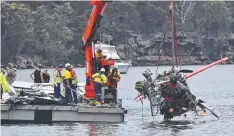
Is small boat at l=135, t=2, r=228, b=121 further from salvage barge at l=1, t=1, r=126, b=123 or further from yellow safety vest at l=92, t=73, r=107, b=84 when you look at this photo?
salvage barge at l=1, t=1, r=126, b=123

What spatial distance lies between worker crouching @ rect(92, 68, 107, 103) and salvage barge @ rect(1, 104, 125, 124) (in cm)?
143

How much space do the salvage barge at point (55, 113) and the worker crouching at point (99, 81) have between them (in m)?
1.43

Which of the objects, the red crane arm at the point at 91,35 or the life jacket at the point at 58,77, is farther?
the life jacket at the point at 58,77

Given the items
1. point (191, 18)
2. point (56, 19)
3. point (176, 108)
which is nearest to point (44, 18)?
point (56, 19)

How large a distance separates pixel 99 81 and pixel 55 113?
2.50 meters

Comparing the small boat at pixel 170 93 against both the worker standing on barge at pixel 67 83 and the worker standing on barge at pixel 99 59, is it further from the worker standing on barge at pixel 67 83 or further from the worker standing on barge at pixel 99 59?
the worker standing on barge at pixel 67 83

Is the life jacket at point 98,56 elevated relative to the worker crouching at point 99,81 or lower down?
elevated

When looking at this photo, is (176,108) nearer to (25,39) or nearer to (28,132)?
(28,132)

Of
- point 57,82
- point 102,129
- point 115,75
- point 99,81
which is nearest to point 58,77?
point 57,82

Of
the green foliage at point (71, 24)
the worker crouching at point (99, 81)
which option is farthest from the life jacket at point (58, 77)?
the green foliage at point (71, 24)

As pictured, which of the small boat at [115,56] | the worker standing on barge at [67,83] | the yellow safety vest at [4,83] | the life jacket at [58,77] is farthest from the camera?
the small boat at [115,56]

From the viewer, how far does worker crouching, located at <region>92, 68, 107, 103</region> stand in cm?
4238

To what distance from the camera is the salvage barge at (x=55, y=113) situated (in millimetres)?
40906

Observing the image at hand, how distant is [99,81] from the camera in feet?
139
